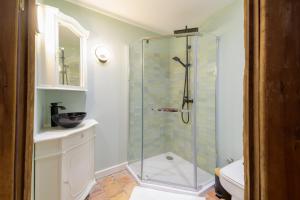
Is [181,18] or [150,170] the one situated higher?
[181,18]

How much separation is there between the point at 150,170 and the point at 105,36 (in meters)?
2.23

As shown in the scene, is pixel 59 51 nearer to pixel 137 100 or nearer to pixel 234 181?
pixel 137 100

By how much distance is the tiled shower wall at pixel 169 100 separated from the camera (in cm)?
207

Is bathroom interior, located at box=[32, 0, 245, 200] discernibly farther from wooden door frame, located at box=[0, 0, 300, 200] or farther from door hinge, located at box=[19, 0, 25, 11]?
door hinge, located at box=[19, 0, 25, 11]

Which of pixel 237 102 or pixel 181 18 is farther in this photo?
pixel 181 18

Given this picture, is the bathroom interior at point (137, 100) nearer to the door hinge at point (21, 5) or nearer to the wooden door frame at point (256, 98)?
the wooden door frame at point (256, 98)

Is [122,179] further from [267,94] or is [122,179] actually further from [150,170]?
[267,94]

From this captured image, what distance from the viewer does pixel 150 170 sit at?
220cm

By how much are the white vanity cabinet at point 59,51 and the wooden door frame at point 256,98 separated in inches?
42.2

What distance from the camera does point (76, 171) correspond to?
145 cm

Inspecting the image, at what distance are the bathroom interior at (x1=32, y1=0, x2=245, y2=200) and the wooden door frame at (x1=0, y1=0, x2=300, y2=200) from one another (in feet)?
2.57

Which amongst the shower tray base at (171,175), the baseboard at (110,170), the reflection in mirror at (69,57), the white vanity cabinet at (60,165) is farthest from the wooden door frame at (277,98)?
the baseboard at (110,170)

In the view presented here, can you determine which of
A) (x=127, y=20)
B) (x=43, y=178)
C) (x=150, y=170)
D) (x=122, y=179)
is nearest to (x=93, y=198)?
(x=122, y=179)

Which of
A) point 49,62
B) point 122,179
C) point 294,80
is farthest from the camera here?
point 122,179
